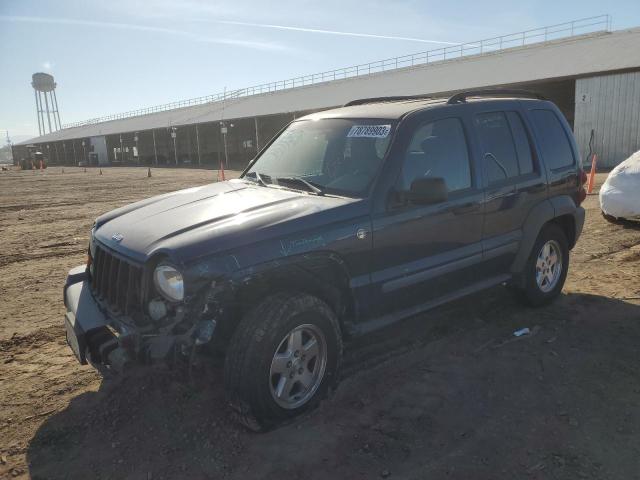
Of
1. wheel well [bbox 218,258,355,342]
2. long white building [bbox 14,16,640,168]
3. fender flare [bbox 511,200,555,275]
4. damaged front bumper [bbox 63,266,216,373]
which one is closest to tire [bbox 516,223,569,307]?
fender flare [bbox 511,200,555,275]

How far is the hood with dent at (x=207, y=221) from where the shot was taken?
2.84 metres

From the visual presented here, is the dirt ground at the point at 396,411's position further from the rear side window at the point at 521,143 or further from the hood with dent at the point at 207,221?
the rear side window at the point at 521,143

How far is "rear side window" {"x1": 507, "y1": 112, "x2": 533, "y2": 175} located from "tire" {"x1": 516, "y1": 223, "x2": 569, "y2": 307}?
27.9 inches

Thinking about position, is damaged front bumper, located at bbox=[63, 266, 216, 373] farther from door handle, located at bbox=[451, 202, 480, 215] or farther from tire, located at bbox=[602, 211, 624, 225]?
tire, located at bbox=[602, 211, 624, 225]

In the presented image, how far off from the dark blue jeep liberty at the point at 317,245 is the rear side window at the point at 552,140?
91mm

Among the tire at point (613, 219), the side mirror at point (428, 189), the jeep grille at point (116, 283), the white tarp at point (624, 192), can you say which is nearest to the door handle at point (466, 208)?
the side mirror at point (428, 189)

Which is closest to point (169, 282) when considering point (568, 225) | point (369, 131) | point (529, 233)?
point (369, 131)

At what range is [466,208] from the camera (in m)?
3.93

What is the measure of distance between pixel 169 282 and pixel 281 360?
833 millimetres

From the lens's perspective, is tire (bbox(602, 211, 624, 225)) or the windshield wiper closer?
the windshield wiper

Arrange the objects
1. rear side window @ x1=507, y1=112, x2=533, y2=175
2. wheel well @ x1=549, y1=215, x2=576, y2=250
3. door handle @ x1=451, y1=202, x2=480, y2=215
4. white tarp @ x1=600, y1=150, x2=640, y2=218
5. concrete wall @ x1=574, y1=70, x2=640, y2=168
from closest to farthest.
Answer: door handle @ x1=451, y1=202, x2=480, y2=215, rear side window @ x1=507, y1=112, x2=533, y2=175, wheel well @ x1=549, y1=215, x2=576, y2=250, white tarp @ x1=600, y1=150, x2=640, y2=218, concrete wall @ x1=574, y1=70, x2=640, y2=168

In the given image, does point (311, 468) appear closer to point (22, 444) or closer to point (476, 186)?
point (22, 444)

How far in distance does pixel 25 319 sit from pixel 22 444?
7.60 ft

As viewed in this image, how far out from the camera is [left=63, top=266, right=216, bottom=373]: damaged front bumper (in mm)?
2711
